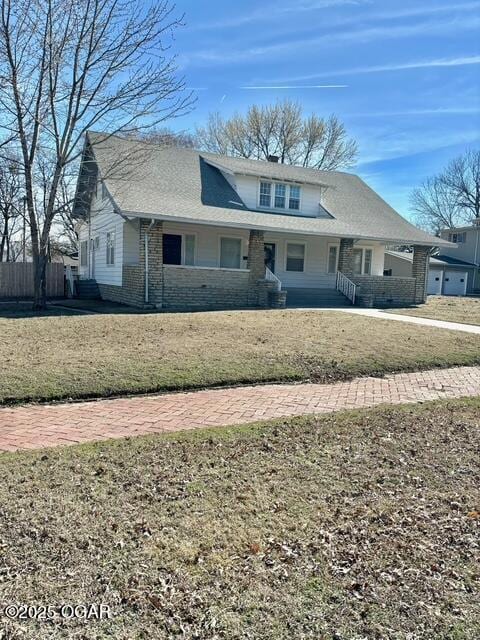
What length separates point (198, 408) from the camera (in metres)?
5.86

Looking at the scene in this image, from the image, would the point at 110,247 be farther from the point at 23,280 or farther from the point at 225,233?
the point at 225,233

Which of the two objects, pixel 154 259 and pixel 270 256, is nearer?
pixel 154 259

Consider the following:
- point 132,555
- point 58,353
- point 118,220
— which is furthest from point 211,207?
point 132,555

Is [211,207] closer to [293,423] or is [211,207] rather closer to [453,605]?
[293,423]

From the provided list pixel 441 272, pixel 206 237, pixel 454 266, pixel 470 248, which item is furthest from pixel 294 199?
pixel 470 248

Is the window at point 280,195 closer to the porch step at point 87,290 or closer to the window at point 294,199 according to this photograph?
the window at point 294,199

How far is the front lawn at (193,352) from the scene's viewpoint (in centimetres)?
668

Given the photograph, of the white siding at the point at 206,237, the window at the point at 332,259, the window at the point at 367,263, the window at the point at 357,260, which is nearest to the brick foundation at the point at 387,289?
the window at the point at 332,259

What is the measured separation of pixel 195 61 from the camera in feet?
45.2

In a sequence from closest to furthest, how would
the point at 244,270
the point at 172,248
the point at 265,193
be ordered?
the point at 244,270 → the point at 172,248 → the point at 265,193

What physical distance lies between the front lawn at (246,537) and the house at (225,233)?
1247 centimetres

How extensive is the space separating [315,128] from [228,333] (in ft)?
112

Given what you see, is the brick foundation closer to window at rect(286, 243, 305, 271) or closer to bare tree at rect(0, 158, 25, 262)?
window at rect(286, 243, 305, 271)

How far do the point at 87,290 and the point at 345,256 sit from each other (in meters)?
11.5
